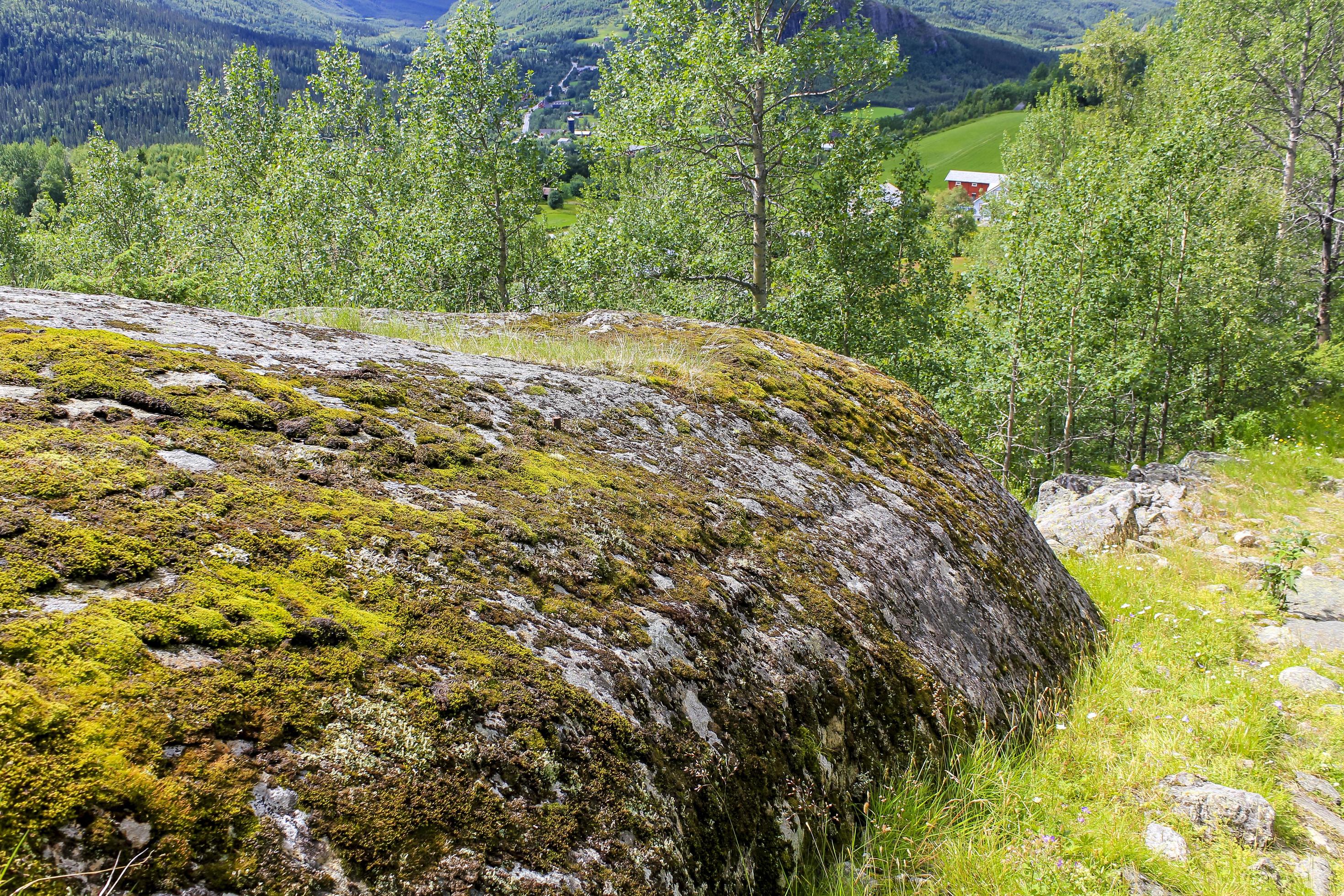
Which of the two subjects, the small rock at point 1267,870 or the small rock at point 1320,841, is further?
the small rock at point 1320,841

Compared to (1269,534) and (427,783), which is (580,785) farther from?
(1269,534)

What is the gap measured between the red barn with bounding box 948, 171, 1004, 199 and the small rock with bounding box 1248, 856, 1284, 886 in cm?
10847

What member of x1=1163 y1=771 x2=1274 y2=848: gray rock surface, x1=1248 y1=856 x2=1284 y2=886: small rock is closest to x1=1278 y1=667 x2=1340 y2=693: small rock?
x1=1163 y1=771 x2=1274 y2=848: gray rock surface

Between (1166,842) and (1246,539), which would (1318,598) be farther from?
(1166,842)

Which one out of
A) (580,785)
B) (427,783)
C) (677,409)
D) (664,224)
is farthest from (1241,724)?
(664,224)

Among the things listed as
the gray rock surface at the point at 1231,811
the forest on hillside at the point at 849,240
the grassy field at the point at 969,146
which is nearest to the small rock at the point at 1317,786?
the gray rock surface at the point at 1231,811

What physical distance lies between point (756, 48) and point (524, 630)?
803 inches

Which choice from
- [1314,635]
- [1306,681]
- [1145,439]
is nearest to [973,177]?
[1145,439]

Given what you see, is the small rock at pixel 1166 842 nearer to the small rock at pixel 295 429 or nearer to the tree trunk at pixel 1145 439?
the small rock at pixel 295 429

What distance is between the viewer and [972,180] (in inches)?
4313

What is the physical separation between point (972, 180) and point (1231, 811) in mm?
122796

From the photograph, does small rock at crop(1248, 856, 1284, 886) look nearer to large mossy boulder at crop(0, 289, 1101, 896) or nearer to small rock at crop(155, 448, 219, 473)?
large mossy boulder at crop(0, 289, 1101, 896)

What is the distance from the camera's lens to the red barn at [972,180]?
10269cm

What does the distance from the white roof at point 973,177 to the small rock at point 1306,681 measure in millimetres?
113204
